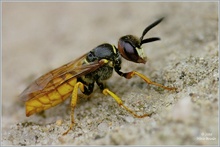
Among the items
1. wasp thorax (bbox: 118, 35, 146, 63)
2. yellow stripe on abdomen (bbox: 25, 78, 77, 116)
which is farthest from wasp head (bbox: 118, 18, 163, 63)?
yellow stripe on abdomen (bbox: 25, 78, 77, 116)

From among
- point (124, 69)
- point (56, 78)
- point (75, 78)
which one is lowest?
point (124, 69)

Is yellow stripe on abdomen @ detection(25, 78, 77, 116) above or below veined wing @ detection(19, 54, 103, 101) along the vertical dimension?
below

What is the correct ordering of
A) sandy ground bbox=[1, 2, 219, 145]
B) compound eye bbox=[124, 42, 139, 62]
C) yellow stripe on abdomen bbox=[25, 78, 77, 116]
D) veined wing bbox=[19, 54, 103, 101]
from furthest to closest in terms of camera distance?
1. yellow stripe on abdomen bbox=[25, 78, 77, 116]
2. veined wing bbox=[19, 54, 103, 101]
3. compound eye bbox=[124, 42, 139, 62]
4. sandy ground bbox=[1, 2, 219, 145]

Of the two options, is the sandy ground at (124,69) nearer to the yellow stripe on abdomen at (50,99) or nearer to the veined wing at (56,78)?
the yellow stripe on abdomen at (50,99)

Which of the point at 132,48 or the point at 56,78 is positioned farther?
the point at 56,78

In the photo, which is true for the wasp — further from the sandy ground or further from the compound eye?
the sandy ground

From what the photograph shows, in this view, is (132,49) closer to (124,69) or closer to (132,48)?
(132,48)

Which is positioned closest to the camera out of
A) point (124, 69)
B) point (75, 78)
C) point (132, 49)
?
point (132, 49)

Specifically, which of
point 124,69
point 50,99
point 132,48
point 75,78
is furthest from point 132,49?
point 50,99
